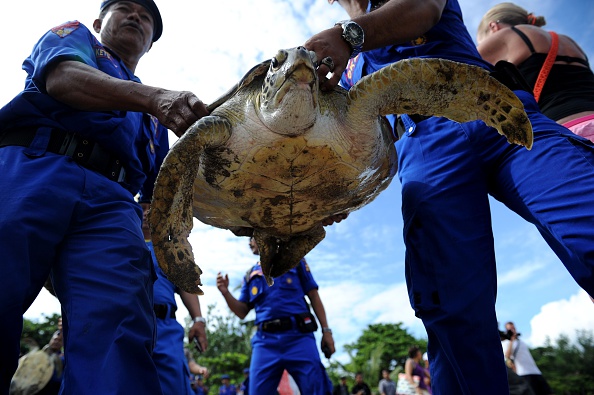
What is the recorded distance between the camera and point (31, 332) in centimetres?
2700

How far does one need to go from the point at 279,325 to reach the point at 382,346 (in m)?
33.1

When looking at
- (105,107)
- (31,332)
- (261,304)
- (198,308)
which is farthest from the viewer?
(31,332)

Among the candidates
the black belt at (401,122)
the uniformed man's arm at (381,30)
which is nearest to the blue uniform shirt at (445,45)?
the uniformed man's arm at (381,30)

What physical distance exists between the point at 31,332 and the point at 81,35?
30380 mm

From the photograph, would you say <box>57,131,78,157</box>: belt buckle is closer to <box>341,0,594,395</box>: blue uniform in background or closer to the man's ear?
the man's ear

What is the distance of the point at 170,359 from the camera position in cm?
343

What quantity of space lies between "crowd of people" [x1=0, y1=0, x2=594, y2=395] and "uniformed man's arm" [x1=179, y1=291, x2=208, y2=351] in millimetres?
1899

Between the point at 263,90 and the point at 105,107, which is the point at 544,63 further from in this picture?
the point at 105,107

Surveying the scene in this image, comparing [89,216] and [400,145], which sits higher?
[400,145]

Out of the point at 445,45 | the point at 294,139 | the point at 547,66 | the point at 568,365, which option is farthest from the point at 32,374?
the point at 568,365

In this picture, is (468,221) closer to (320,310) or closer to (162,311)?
(162,311)

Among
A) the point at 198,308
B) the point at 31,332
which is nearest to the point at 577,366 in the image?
the point at 31,332

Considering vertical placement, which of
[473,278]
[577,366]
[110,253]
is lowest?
[473,278]

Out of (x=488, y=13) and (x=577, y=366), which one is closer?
(x=488, y=13)
